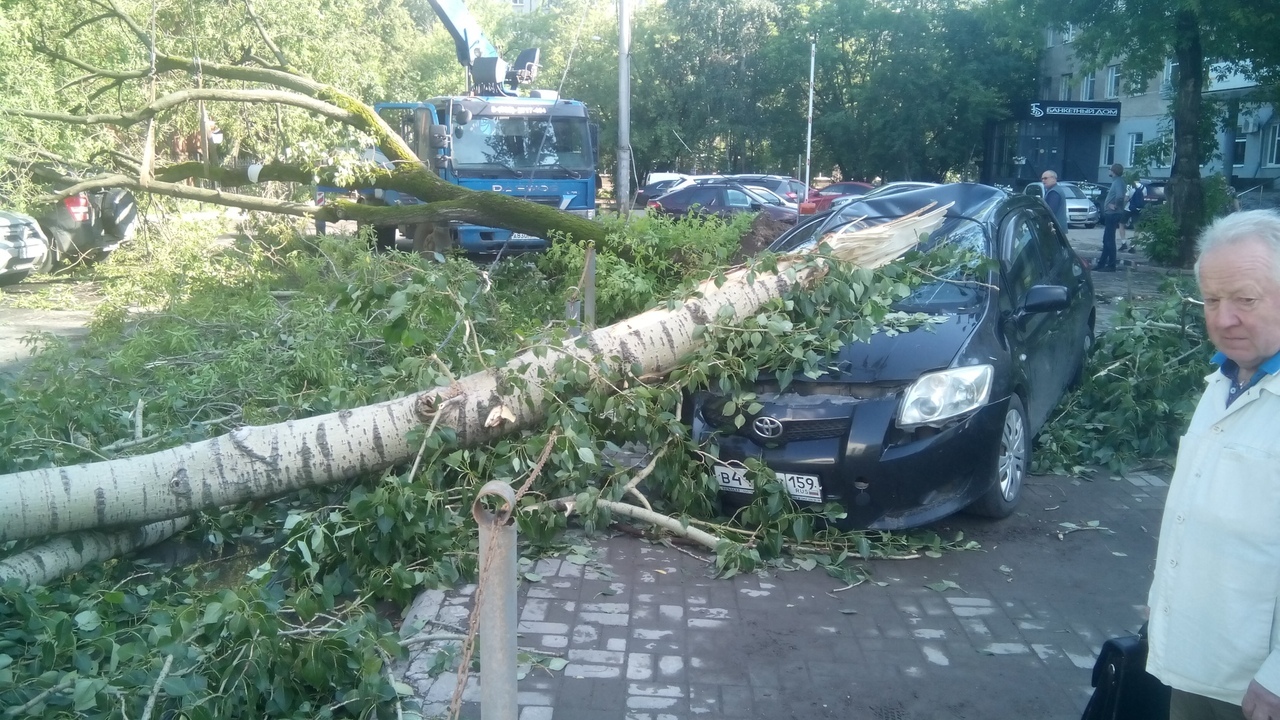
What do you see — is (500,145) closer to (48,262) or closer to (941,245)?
(48,262)

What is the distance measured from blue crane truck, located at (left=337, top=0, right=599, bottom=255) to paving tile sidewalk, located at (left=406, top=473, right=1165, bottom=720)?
395 inches

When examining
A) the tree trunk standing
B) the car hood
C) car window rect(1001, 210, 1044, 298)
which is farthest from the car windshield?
the tree trunk standing

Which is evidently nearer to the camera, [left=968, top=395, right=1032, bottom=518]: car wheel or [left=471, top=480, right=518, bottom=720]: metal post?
[left=471, top=480, right=518, bottom=720]: metal post

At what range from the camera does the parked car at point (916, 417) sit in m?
4.98

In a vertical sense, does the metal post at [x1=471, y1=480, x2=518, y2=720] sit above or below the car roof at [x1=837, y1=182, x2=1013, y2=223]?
below

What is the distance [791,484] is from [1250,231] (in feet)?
9.51

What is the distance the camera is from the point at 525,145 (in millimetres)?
15219

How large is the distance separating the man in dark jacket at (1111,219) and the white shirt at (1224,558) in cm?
1666

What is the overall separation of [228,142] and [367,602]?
11842 millimetres

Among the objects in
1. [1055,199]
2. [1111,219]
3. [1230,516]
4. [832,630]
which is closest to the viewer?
[1230,516]

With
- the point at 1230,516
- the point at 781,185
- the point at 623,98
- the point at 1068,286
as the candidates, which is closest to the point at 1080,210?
the point at 781,185

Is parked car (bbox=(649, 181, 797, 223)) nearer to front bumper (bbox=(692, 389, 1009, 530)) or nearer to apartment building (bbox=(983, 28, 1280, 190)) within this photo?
front bumper (bbox=(692, 389, 1009, 530))

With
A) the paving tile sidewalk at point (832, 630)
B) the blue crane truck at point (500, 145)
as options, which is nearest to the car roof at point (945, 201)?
the paving tile sidewalk at point (832, 630)

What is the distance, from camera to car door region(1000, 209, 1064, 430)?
19.0 feet
